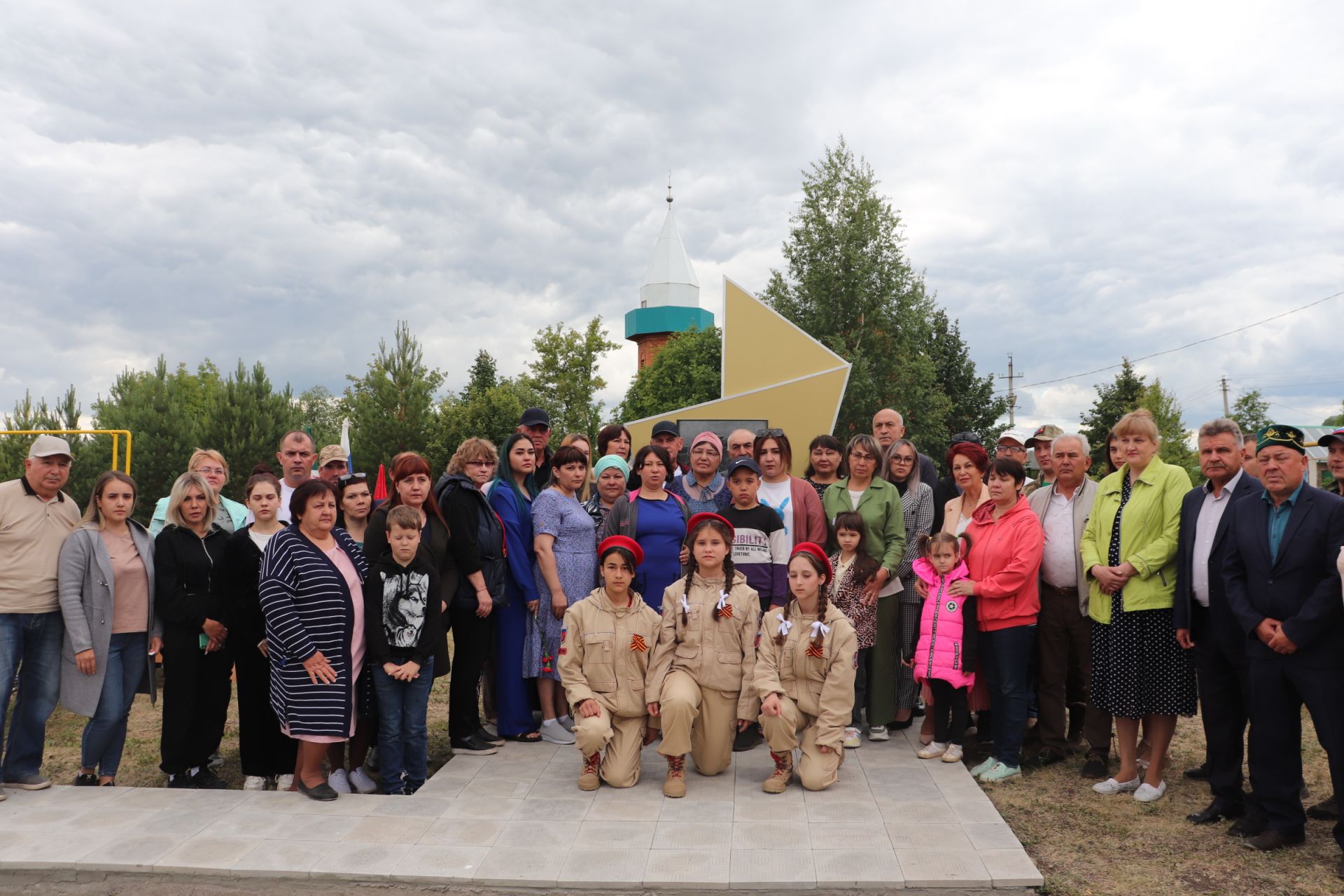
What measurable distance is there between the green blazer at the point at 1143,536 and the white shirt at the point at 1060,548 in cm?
17

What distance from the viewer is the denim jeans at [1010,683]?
15.5 ft

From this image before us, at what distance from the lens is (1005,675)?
4.71 metres

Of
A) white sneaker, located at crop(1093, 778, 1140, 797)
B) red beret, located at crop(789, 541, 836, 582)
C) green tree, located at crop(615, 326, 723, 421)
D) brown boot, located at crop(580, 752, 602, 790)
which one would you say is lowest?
white sneaker, located at crop(1093, 778, 1140, 797)

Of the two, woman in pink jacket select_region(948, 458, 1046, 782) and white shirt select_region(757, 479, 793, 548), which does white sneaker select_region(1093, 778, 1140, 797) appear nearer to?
woman in pink jacket select_region(948, 458, 1046, 782)

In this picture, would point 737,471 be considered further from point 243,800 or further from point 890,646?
point 243,800

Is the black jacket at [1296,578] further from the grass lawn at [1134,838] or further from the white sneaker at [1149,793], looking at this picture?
the white sneaker at [1149,793]

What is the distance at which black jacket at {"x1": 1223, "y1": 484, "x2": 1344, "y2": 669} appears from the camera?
11.8 feet

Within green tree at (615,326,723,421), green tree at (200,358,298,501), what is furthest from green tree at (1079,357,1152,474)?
green tree at (200,358,298,501)

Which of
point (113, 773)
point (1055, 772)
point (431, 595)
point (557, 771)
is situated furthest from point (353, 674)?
point (1055, 772)

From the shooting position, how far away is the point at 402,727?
14.8ft

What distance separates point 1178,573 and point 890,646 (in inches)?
64.5

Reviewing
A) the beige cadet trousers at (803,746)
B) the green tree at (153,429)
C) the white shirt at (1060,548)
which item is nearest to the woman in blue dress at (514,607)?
the beige cadet trousers at (803,746)

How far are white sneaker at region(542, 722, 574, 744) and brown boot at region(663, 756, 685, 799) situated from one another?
1063 millimetres

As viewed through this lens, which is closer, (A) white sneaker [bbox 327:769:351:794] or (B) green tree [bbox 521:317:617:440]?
(A) white sneaker [bbox 327:769:351:794]
